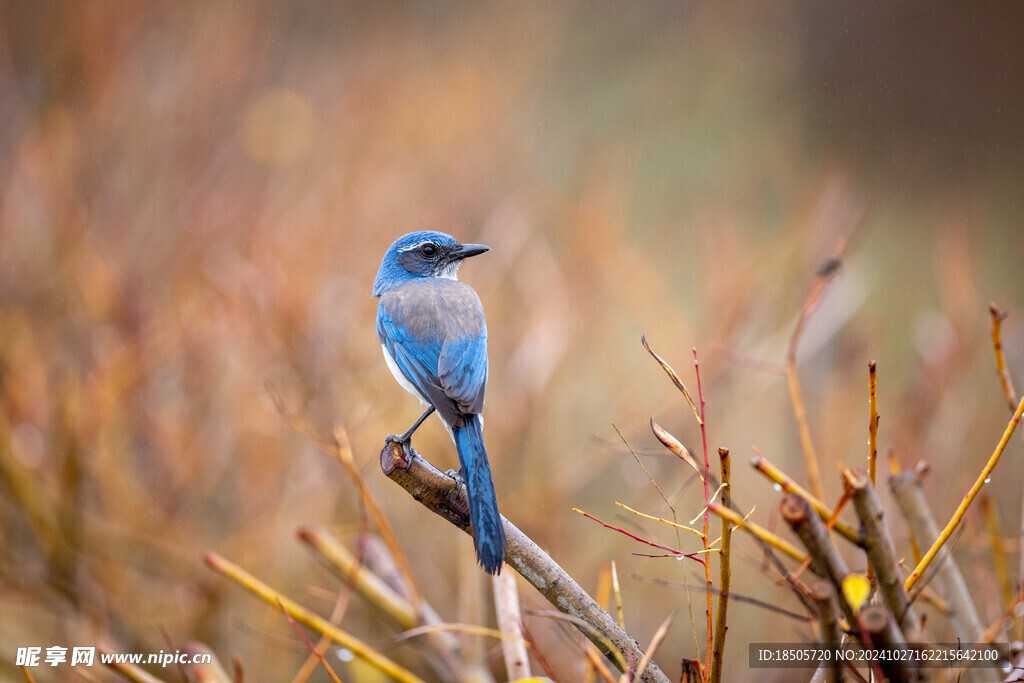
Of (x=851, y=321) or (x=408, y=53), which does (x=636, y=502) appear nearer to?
(x=851, y=321)

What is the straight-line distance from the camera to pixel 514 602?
1.38 meters

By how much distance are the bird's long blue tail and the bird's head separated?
2.63ft

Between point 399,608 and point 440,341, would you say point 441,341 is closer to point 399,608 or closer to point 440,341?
point 440,341

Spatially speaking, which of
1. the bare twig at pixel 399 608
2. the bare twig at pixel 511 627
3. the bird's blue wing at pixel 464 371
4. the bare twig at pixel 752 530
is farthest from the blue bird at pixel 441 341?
the bare twig at pixel 752 530

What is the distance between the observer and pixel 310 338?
300 centimetres

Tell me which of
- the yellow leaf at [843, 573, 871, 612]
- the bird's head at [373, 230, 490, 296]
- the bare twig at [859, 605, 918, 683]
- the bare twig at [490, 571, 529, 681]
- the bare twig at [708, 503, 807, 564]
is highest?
the bird's head at [373, 230, 490, 296]

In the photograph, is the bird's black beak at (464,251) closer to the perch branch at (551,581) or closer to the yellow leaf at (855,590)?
the perch branch at (551,581)

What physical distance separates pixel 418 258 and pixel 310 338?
35.4 inches

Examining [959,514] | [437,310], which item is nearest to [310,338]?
[437,310]

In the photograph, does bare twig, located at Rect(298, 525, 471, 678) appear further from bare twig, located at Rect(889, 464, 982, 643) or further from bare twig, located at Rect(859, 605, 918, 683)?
bare twig, located at Rect(859, 605, 918, 683)

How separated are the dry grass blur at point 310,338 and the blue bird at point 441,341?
0.63 m

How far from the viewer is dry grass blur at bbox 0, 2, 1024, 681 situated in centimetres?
281

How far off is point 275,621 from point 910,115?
19.5ft

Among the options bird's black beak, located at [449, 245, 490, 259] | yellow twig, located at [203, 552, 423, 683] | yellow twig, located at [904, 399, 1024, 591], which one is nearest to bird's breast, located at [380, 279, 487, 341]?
bird's black beak, located at [449, 245, 490, 259]
